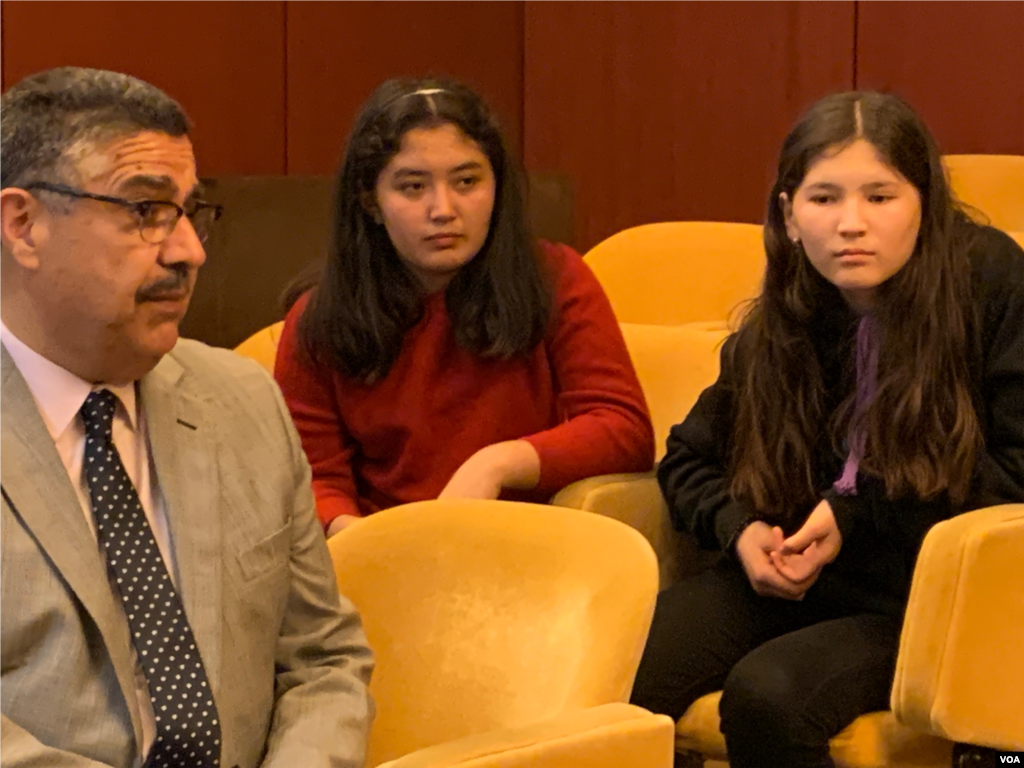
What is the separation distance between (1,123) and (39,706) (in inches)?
21.5

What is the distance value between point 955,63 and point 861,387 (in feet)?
7.02

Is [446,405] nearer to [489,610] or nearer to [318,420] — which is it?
[318,420]

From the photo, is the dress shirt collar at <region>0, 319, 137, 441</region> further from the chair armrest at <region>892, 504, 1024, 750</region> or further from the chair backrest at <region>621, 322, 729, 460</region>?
the chair backrest at <region>621, 322, 729, 460</region>

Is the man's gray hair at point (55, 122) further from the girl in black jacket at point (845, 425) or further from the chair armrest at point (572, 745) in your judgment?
the girl in black jacket at point (845, 425)

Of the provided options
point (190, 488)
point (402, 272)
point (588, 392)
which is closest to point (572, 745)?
point (190, 488)

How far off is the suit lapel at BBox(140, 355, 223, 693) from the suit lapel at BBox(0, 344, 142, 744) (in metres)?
0.07

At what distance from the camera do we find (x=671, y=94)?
4.77 meters

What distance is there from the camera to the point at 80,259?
138cm

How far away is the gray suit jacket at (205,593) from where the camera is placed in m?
1.33

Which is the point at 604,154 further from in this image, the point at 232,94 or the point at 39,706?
the point at 39,706

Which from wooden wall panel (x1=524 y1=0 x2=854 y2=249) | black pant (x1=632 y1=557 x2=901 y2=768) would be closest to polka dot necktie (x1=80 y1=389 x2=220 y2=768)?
black pant (x1=632 y1=557 x2=901 y2=768)

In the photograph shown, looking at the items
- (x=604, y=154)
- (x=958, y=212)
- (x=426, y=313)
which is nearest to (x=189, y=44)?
(x=604, y=154)

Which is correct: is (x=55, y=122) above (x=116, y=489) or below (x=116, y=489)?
above

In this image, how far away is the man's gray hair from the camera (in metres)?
1.38
